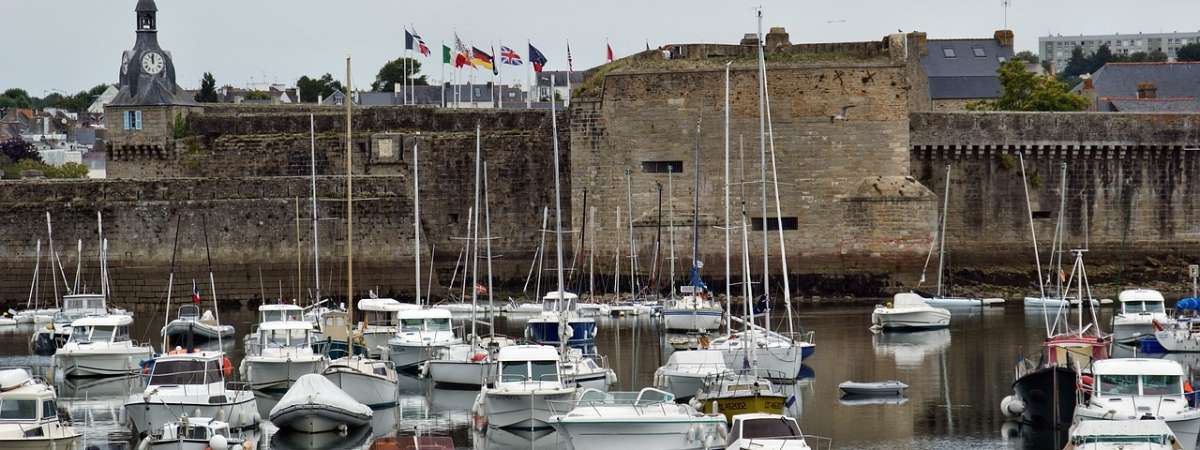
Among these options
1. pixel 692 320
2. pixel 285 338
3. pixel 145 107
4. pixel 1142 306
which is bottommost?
pixel 692 320

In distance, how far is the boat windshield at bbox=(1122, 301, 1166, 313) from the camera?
41.5 meters

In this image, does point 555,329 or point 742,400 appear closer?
point 742,400

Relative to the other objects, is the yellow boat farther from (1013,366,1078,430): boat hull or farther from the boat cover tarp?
the boat cover tarp

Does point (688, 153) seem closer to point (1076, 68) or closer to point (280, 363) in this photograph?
point (280, 363)

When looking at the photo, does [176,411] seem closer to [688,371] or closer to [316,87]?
[688,371]

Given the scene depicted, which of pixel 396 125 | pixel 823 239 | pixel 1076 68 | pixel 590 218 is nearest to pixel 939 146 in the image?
pixel 823 239

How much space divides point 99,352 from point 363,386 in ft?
24.3

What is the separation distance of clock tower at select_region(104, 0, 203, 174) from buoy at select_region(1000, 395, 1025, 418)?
28.7m

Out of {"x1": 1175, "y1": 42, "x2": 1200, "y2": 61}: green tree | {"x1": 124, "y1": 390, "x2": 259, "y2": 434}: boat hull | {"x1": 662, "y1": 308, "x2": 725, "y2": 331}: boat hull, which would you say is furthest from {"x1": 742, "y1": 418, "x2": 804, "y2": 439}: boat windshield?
{"x1": 1175, "y1": 42, "x2": 1200, "y2": 61}: green tree

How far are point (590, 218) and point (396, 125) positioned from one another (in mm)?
5864

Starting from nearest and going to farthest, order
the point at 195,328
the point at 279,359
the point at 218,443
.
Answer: the point at 218,443
the point at 279,359
the point at 195,328

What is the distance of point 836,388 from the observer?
3453 cm

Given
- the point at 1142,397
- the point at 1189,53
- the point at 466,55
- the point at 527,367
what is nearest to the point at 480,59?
the point at 466,55

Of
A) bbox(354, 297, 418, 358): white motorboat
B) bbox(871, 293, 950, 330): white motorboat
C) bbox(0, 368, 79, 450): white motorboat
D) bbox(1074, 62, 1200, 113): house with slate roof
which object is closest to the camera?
bbox(0, 368, 79, 450): white motorboat
